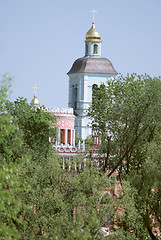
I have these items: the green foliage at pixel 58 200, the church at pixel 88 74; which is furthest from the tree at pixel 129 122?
the church at pixel 88 74

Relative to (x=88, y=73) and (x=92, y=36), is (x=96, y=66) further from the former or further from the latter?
(x=92, y=36)

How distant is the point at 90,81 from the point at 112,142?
44.1m

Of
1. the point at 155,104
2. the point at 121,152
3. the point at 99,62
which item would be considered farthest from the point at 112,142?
the point at 99,62

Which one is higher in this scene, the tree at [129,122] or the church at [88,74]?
the church at [88,74]

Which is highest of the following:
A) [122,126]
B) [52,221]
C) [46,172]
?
[122,126]

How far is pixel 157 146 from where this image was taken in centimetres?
2950

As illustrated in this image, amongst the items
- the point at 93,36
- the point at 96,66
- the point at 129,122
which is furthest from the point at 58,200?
the point at 93,36

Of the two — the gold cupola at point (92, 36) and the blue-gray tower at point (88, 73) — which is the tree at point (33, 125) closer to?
the blue-gray tower at point (88, 73)

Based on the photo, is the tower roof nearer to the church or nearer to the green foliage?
the church

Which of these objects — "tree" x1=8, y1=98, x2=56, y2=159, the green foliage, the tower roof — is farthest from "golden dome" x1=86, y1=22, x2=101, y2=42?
the green foliage

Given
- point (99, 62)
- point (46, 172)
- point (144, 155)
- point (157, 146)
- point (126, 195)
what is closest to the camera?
point (126, 195)

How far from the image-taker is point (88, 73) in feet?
251

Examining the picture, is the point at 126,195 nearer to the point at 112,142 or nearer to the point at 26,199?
the point at 26,199

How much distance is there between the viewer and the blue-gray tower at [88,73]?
7594 cm
